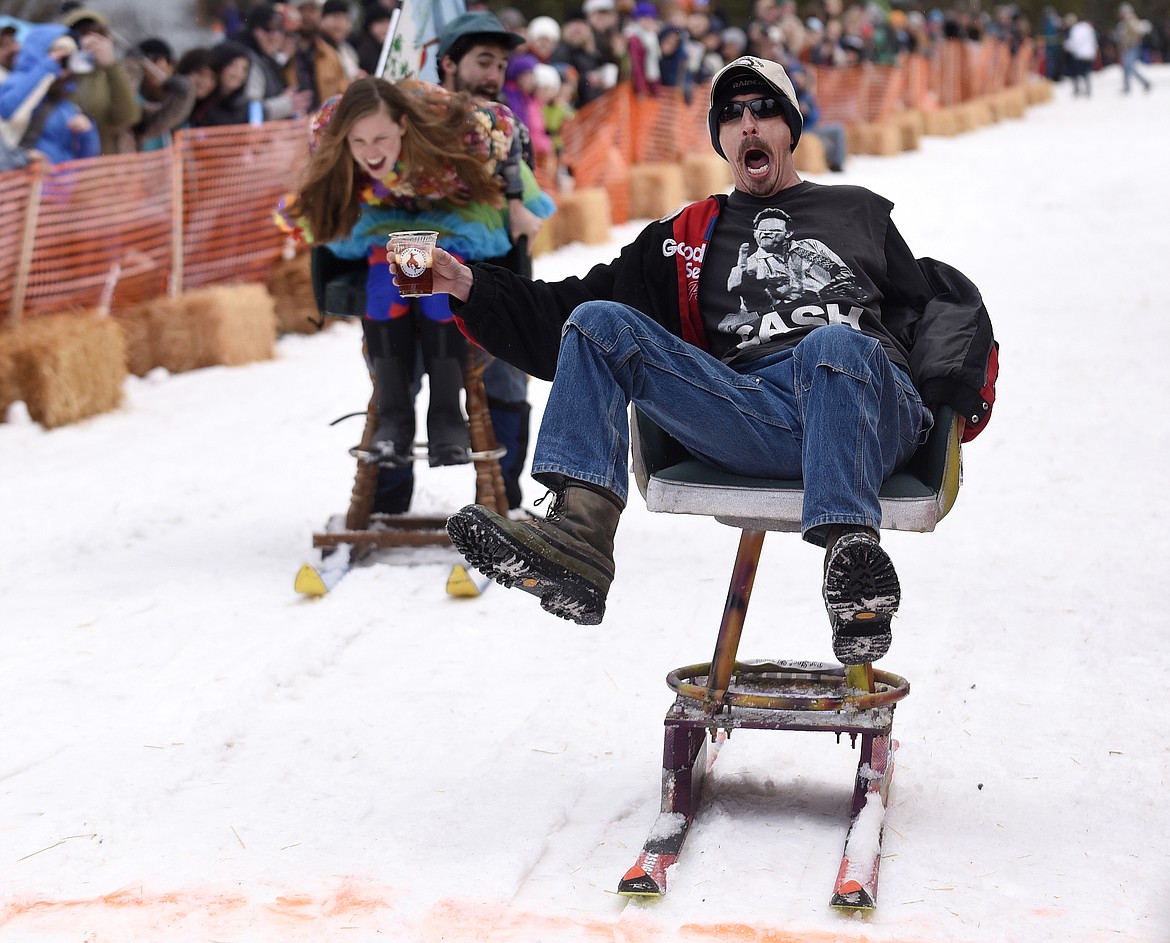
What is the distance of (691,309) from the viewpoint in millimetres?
3807

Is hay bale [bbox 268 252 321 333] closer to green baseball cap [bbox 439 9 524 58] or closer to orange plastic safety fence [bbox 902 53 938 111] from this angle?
green baseball cap [bbox 439 9 524 58]

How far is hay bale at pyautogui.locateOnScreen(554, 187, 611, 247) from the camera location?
15008 mm

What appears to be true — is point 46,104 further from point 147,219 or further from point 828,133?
point 828,133

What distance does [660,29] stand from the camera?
18.7 m

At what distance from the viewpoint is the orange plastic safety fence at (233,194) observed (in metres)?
11.0

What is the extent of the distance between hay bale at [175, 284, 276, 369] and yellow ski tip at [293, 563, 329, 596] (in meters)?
4.97

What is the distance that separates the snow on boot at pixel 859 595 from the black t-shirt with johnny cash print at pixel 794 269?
65 cm

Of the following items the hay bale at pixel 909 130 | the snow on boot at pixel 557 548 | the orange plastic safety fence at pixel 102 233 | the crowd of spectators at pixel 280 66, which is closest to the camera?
the snow on boot at pixel 557 548

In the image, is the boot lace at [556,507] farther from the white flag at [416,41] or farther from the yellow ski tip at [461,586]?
the white flag at [416,41]

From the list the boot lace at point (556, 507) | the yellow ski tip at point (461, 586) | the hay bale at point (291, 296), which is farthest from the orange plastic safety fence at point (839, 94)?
the boot lace at point (556, 507)

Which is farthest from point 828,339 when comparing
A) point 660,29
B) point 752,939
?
point 660,29

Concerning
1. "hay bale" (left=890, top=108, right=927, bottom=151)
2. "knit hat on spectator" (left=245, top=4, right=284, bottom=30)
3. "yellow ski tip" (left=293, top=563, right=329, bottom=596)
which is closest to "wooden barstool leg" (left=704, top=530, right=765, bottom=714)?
"yellow ski tip" (left=293, top=563, right=329, bottom=596)

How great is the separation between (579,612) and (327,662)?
1885 millimetres

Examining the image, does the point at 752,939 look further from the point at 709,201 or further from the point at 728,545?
the point at 728,545
